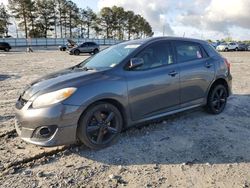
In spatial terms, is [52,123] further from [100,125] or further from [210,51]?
[210,51]

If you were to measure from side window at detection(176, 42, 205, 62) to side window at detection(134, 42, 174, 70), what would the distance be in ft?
0.78

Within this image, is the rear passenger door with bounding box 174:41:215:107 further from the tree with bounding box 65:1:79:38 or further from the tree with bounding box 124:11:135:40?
the tree with bounding box 124:11:135:40

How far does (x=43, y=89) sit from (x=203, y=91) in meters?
3.21

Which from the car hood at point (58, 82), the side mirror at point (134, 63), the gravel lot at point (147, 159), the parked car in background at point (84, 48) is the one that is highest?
the parked car in background at point (84, 48)

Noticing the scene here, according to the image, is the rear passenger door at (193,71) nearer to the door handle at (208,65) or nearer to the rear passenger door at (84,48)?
the door handle at (208,65)

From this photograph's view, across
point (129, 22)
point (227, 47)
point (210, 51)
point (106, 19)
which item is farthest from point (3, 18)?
point (210, 51)

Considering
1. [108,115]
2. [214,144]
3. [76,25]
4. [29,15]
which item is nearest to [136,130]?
[108,115]

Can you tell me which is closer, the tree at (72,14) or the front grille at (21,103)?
the front grille at (21,103)

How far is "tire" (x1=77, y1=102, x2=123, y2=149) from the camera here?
175 inches

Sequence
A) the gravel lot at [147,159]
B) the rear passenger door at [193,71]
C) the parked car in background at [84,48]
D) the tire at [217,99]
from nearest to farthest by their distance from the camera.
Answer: the gravel lot at [147,159] → the rear passenger door at [193,71] → the tire at [217,99] → the parked car in background at [84,48]

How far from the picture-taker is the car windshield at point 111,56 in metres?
5.16

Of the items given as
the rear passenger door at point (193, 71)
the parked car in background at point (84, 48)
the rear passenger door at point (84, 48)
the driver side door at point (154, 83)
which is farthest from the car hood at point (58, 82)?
the rear passenger door at point (84, 48)

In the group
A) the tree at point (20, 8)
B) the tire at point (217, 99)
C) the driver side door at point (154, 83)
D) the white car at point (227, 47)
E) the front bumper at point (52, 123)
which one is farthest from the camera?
the tree at point (20, 8)

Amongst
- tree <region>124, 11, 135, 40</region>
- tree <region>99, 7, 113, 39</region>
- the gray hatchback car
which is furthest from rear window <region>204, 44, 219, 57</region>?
tree <region>124, 11, 135, 40</region>
